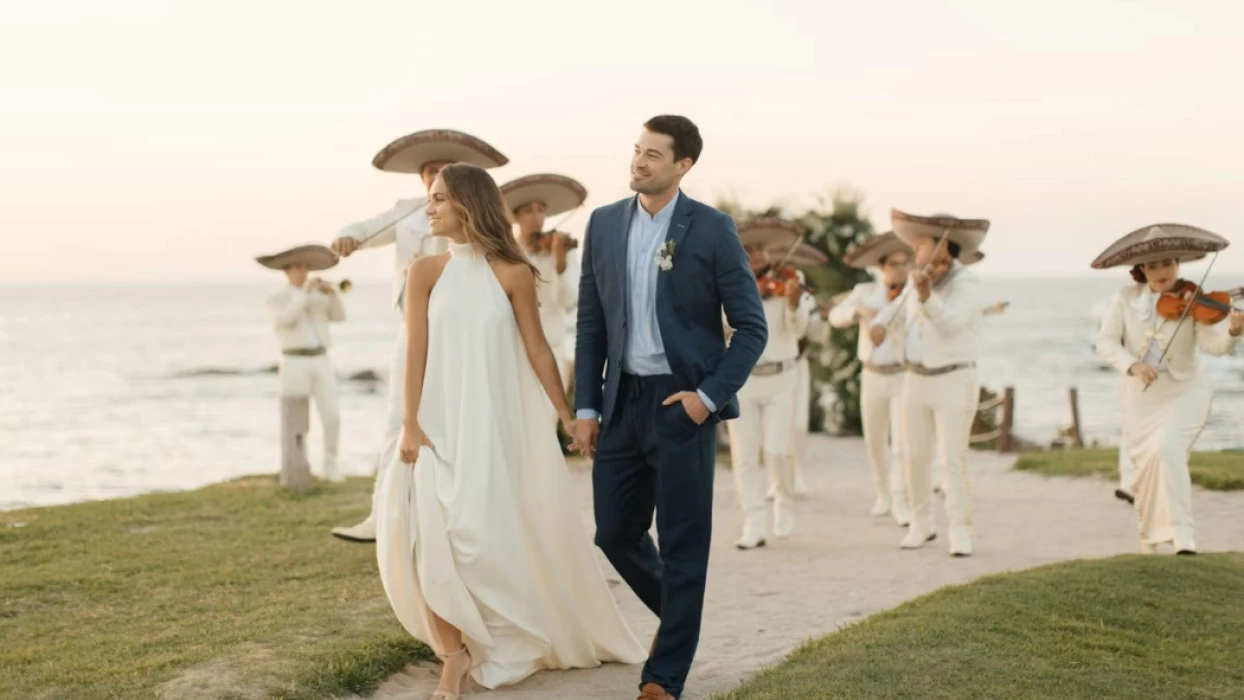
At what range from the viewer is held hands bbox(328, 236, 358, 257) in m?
9.57

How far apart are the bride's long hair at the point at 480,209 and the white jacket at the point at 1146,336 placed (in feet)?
19.0

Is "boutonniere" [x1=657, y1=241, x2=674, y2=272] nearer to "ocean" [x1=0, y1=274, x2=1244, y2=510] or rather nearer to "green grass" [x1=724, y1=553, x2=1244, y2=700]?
"green grass" [x1=724, y1=553, x2=1244, y2=700]

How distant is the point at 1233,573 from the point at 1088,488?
7.56m

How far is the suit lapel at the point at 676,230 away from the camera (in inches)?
252

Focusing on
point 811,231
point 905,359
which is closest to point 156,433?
point 811,231

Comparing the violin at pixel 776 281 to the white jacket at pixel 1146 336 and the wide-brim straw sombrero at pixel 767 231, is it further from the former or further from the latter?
the white jacket at pixel 1146 336

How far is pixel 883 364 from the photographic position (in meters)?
13.6

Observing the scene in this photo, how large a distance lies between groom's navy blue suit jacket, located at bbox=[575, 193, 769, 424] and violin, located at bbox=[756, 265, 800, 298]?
647 cm

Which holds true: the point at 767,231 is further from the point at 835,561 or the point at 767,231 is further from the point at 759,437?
the point at 835,561

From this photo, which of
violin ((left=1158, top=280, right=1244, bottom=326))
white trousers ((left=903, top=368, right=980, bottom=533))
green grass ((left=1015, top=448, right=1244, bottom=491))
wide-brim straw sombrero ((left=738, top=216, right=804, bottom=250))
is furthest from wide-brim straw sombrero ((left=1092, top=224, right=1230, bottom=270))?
green grass ((left=1015, top=448, right=1244, bottom=491))

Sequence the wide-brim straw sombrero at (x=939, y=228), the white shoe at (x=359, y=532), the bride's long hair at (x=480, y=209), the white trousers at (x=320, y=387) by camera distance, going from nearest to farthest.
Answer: the bride's long hair at (x=480, y=209) < the white shoe at (x=359, y=532) < the wide-brim straw sombrero at (x=939, y=228) < the white trousers at (x=320, y=387)

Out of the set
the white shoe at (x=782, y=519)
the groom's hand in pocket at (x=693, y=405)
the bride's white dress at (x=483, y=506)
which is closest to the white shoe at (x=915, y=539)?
the white shoe at (x=782, y=519)

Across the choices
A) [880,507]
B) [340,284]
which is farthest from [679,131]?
[340,284]

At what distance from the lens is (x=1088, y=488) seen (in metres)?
17.3
